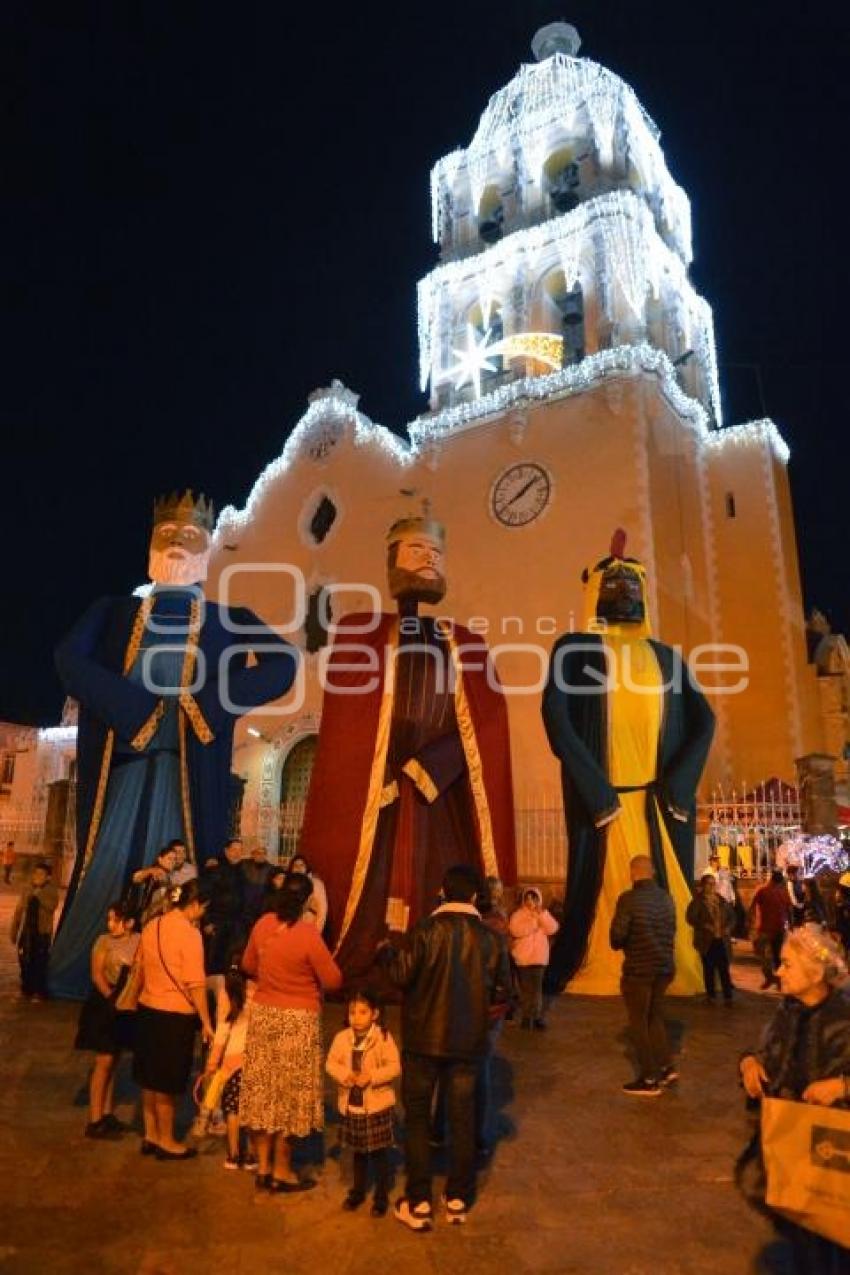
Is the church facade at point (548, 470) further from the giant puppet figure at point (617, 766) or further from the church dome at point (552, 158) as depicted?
the giant puppet figure at point (617, 766)

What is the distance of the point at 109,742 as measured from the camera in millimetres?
5941

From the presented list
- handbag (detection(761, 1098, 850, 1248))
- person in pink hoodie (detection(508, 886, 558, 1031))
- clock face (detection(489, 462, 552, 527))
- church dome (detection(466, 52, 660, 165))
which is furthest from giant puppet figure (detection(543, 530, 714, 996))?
church dome (detection(466, 52, 660, 165))

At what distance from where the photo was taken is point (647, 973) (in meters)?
4.36

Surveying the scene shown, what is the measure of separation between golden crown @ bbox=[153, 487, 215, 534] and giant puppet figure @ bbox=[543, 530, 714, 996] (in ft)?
9.72

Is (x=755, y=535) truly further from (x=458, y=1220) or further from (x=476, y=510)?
(x=458, y=1220)

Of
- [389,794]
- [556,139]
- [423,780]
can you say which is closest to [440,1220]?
[423,780]

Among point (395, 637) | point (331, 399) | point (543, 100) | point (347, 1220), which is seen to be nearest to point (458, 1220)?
point (347, 1220)

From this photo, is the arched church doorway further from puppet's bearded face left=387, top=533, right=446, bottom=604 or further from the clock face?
puppet's bearded face left=387, top=533, right=446, bottom=604

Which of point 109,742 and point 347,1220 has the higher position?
point 109,742

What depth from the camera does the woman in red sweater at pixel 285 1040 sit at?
10.2 ft

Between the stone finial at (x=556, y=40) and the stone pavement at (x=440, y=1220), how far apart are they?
78.4ft

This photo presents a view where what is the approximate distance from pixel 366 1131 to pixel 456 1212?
0.38 metres

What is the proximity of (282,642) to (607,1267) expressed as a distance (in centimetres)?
444

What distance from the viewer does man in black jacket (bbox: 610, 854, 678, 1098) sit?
4.31 metres
